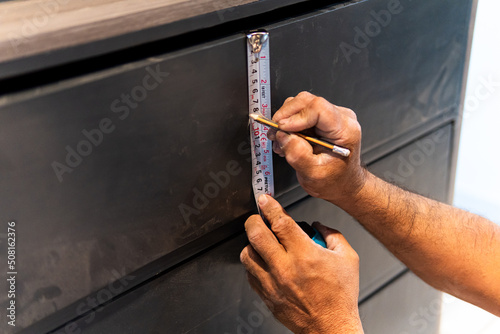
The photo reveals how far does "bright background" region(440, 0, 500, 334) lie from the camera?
1.65 m

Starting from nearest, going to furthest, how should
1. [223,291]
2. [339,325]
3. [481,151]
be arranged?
[339,325], [223,291], [481,151]

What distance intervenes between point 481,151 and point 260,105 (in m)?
1.29

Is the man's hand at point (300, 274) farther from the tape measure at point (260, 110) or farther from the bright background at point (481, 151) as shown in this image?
the bright background at point (481, 151)

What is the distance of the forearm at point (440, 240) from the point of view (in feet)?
3.29

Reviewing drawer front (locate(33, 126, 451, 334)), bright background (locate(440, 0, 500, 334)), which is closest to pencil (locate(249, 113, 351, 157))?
drawer front (locate(33, 126, 451, 334))

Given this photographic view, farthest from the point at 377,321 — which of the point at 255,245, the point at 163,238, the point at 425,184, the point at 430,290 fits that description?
the point at 163,238

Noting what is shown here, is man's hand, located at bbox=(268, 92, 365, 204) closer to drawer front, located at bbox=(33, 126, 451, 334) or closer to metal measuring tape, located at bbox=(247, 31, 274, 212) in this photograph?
metal measuring tape, located at bbox=(247, 31, 274, 212)

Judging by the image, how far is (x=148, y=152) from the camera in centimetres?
74

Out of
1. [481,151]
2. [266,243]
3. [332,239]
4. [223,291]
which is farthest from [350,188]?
[481,151]

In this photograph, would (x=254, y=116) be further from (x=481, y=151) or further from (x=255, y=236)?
(x=481, y=151)

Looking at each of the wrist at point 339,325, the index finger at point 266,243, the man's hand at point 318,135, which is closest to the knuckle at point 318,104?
the man's hand at point 318,135

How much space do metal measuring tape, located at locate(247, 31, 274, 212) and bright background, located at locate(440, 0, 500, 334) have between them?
0.97 metres

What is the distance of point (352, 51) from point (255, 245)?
1.35ft

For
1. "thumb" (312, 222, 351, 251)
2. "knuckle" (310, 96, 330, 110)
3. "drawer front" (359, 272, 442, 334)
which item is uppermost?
"knuckle" (310, 96, 330, 110)
